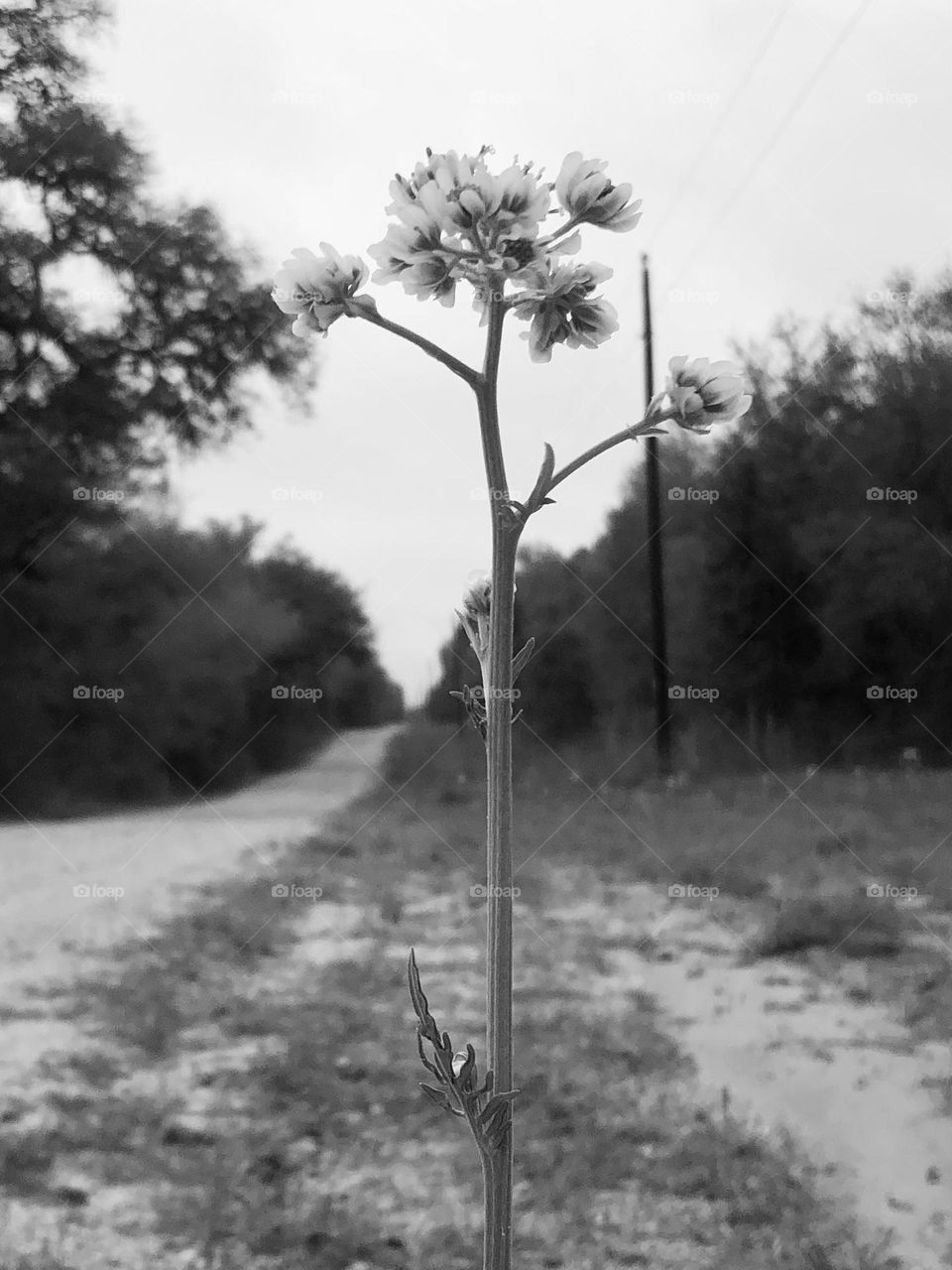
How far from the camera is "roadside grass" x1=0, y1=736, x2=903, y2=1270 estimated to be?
1104 millimetres

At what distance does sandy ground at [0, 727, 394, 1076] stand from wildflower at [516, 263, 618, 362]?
76 cm

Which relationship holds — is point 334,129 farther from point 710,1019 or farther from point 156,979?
point 710,1019

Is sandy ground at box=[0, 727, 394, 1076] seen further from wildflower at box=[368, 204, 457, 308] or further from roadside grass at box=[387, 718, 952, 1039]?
wildflower at box=[368, 204, 457, 308]

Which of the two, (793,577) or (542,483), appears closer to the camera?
(542,483)

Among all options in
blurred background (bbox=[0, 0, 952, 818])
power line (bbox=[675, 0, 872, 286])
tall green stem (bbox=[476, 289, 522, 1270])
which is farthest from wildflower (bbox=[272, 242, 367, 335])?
power line (bbox=[675, 0, 872, 286])

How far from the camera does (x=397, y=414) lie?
123 cm

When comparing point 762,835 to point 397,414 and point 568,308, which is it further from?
point 568,308

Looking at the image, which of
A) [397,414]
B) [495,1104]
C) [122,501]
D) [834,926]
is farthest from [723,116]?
[495,1104]

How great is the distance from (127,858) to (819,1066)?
742 millimetres

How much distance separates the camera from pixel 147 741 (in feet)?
3.95

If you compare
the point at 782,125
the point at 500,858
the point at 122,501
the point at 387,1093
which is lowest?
the point at 387,1093

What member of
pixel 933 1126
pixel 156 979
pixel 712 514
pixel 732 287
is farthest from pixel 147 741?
pixel 933 1126

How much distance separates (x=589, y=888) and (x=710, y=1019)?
0.60 ft

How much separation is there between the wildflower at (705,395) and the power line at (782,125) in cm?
80
